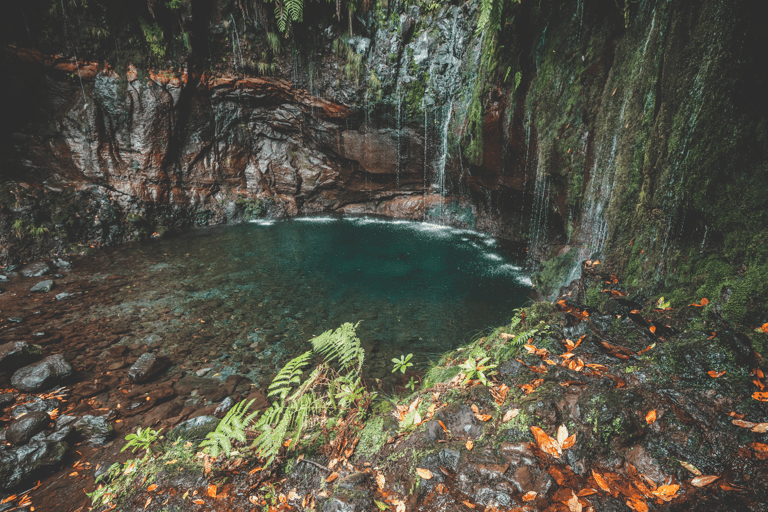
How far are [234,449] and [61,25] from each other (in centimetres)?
1386

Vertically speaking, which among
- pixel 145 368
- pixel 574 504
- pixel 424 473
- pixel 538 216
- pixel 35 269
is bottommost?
pixel 145 368

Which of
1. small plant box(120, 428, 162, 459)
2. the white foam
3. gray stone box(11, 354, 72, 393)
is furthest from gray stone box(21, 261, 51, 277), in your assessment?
the white foam

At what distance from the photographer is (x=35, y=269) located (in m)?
6.91

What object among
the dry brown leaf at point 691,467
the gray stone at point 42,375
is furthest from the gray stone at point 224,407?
the dry brown leaf at point 691,467

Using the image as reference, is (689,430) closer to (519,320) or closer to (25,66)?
(519,320)

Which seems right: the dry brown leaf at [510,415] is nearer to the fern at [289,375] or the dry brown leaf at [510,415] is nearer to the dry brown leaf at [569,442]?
the dry brown leaf at [569,442]

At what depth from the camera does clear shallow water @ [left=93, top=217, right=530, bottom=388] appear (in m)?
4.75

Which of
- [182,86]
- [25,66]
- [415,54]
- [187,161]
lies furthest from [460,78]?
[25,66]

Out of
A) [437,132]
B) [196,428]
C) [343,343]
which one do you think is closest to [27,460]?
[196,428]

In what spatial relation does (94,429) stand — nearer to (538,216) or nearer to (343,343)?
(343,343)

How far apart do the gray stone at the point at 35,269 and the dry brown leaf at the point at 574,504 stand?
10.5 meters

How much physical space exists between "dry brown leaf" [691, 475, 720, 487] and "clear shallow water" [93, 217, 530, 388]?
10.3 ft

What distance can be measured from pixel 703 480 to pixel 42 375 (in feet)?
20.0

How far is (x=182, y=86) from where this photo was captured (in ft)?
35.2
